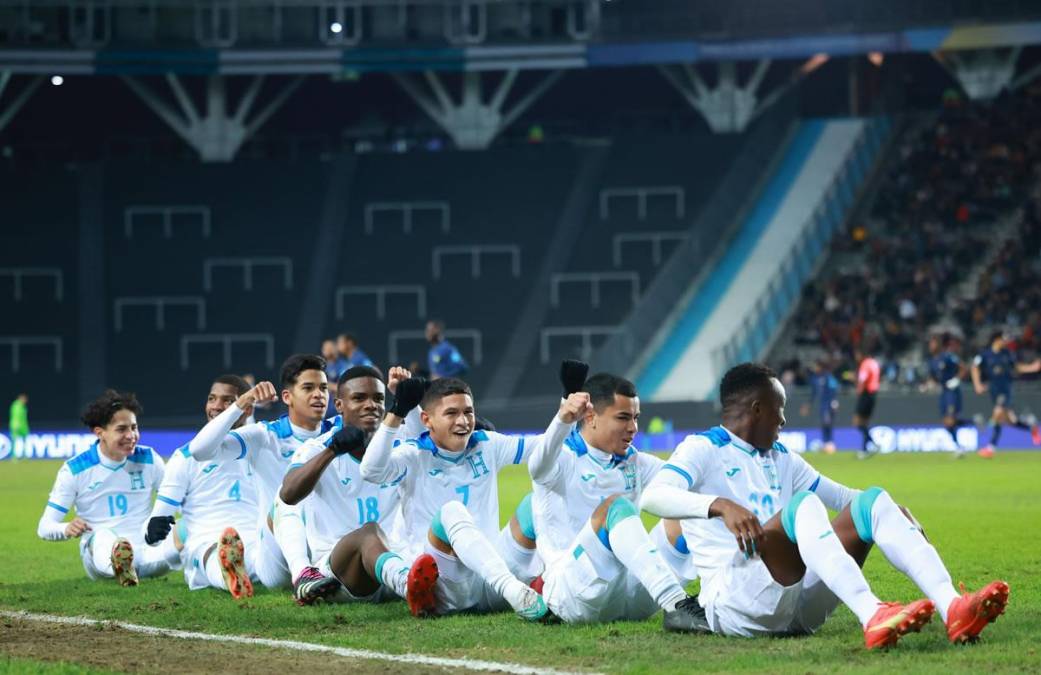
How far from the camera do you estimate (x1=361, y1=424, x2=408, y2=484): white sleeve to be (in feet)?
30.1

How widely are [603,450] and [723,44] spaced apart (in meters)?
36.3

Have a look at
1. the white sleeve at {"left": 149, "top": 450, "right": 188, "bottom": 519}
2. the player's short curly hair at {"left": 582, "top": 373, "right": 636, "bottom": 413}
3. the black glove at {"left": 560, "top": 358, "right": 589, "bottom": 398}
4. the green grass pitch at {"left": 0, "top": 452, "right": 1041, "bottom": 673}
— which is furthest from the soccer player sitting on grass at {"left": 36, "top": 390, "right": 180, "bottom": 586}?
the black glove at {"left": 560, "top": 358, "right": 589, "bottom": 398}

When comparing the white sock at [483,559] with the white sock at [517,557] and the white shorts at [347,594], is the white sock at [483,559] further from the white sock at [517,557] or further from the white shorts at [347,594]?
the white shorts at [347,594]

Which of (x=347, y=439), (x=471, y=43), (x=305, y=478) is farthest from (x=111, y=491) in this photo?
(x=471, y=43)

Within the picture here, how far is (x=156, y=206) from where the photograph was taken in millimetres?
45562

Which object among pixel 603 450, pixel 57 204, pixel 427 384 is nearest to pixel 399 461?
pixel 427 384

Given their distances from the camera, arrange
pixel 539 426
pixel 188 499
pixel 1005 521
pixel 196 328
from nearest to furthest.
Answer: pixel 188 499, pixel 1005 521, pixel 539 426, pixel 196 328

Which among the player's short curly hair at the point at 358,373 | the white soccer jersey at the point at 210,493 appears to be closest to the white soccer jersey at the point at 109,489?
the white soccer jersey at the point at 210,493

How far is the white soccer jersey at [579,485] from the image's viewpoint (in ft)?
30.2

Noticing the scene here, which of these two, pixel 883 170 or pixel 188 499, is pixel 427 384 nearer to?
pixel 188 499

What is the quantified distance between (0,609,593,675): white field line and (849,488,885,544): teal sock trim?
1545 millimetres

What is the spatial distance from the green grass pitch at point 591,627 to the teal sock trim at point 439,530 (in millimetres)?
459

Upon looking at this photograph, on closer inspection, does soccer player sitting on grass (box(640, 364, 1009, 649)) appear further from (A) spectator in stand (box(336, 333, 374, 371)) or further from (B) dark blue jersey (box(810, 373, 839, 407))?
(B) dark blue jersey (box(810, 373, 839, 407))

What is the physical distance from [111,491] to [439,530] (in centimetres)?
432
